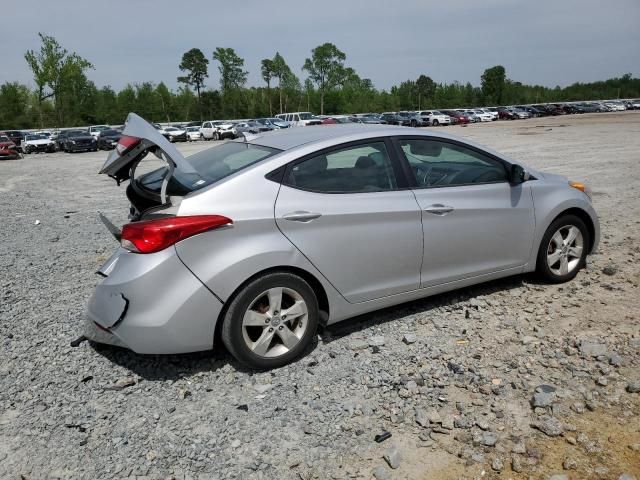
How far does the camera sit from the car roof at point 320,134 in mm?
3898

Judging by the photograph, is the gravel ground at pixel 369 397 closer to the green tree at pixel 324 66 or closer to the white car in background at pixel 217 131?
the white car in background at pixel 217 131

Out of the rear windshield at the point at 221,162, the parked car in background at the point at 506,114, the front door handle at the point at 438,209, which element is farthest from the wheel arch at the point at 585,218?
the parked car in background at the point at 506,114

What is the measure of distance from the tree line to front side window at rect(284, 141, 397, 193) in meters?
68.8

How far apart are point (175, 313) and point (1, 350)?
1.76m

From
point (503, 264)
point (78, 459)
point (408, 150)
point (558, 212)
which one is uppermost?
point (408, 150)

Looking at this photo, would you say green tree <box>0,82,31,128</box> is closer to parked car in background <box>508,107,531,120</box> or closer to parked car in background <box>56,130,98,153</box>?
parked car in background <box>56,130,98,153</box>

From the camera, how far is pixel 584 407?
302cm

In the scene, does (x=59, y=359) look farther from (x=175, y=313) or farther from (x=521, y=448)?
(x=521, y=448)

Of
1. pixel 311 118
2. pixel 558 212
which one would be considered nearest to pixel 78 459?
pixel 558 212

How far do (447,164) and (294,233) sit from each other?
1.61 metres

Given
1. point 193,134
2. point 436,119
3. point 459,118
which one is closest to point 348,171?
point 193,134

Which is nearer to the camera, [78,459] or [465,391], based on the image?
[78,459]

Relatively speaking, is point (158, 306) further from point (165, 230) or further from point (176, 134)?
point (176, 134)

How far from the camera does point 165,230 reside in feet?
10.4
